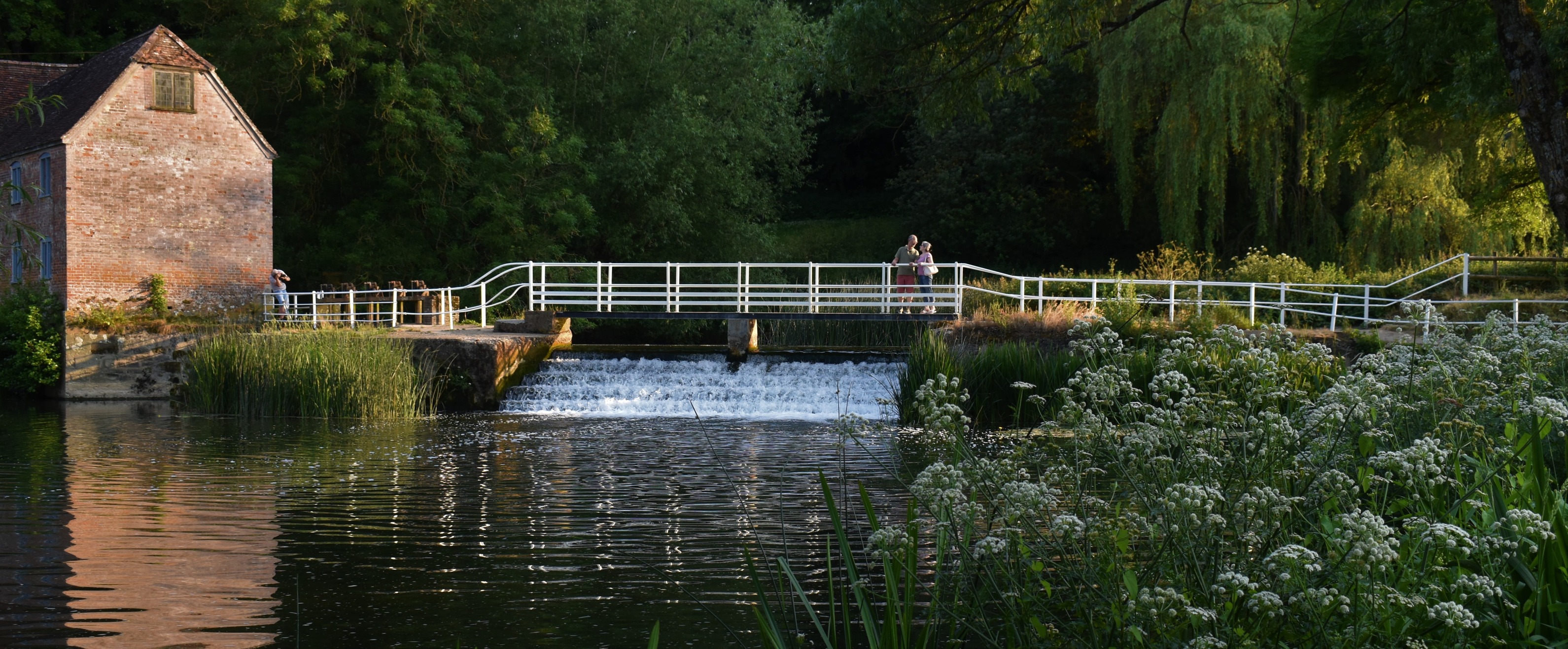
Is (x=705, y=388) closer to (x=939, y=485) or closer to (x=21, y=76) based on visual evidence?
(x=939, y=485)

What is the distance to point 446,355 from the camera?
19344mm

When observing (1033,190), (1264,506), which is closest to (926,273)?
(1033,190)

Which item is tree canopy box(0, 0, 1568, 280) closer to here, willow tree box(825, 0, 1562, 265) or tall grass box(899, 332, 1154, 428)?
willow tree box(825, 0, 1562, 265)

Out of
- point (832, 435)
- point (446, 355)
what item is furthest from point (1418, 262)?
point (446, 355)

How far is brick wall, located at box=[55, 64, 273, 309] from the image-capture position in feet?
76.0

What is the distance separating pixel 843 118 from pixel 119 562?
3869cm

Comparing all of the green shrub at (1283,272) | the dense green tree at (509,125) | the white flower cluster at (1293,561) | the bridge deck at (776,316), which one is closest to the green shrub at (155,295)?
the dense green tree at (509,125)

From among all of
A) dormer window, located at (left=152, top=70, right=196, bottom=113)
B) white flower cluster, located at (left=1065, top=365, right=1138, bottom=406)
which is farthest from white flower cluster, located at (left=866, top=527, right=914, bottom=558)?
dormer window, located at (left=152, top=70, right=196, bottom=113)

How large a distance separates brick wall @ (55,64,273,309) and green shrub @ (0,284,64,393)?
0.53 metres

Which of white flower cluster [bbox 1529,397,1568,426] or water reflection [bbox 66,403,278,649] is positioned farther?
water reflection [bbox 66,403,278,649]

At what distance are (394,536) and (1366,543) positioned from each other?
21.7 feet

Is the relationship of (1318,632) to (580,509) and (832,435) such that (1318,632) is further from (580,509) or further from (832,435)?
(832,435)

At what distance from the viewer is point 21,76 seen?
90.5ft

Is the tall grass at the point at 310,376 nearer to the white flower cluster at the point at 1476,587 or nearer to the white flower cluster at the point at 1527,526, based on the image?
the white flower cluster at the point at 1527,526
